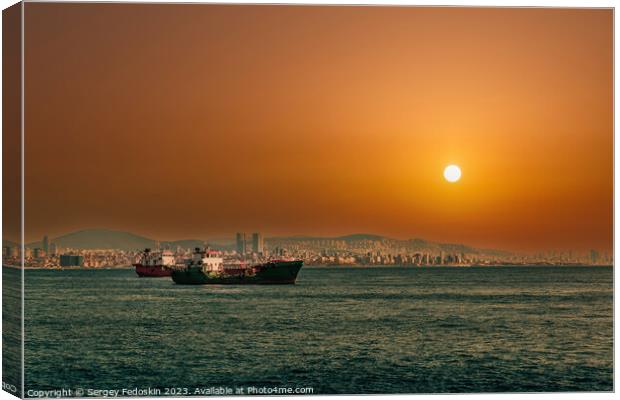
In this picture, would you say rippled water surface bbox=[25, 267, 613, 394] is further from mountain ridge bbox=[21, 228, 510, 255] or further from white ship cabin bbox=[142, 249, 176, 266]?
white ship cabin bbox=[142, 249, 176, 266]

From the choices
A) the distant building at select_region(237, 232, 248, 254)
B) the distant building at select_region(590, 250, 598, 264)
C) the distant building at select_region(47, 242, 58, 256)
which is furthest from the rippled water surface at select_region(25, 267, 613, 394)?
the distant building at select_region(237, 232, 248, 254)

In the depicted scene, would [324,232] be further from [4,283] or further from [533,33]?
[4,283]

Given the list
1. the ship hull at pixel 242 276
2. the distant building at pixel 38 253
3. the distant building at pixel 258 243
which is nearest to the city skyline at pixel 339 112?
the distant building at pixel 38 253

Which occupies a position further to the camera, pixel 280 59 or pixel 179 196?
pixel 179 196

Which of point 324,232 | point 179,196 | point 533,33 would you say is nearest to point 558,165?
point 533,33

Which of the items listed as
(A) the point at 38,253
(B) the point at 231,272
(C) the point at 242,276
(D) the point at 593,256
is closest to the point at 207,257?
(B) the point at 231,272
